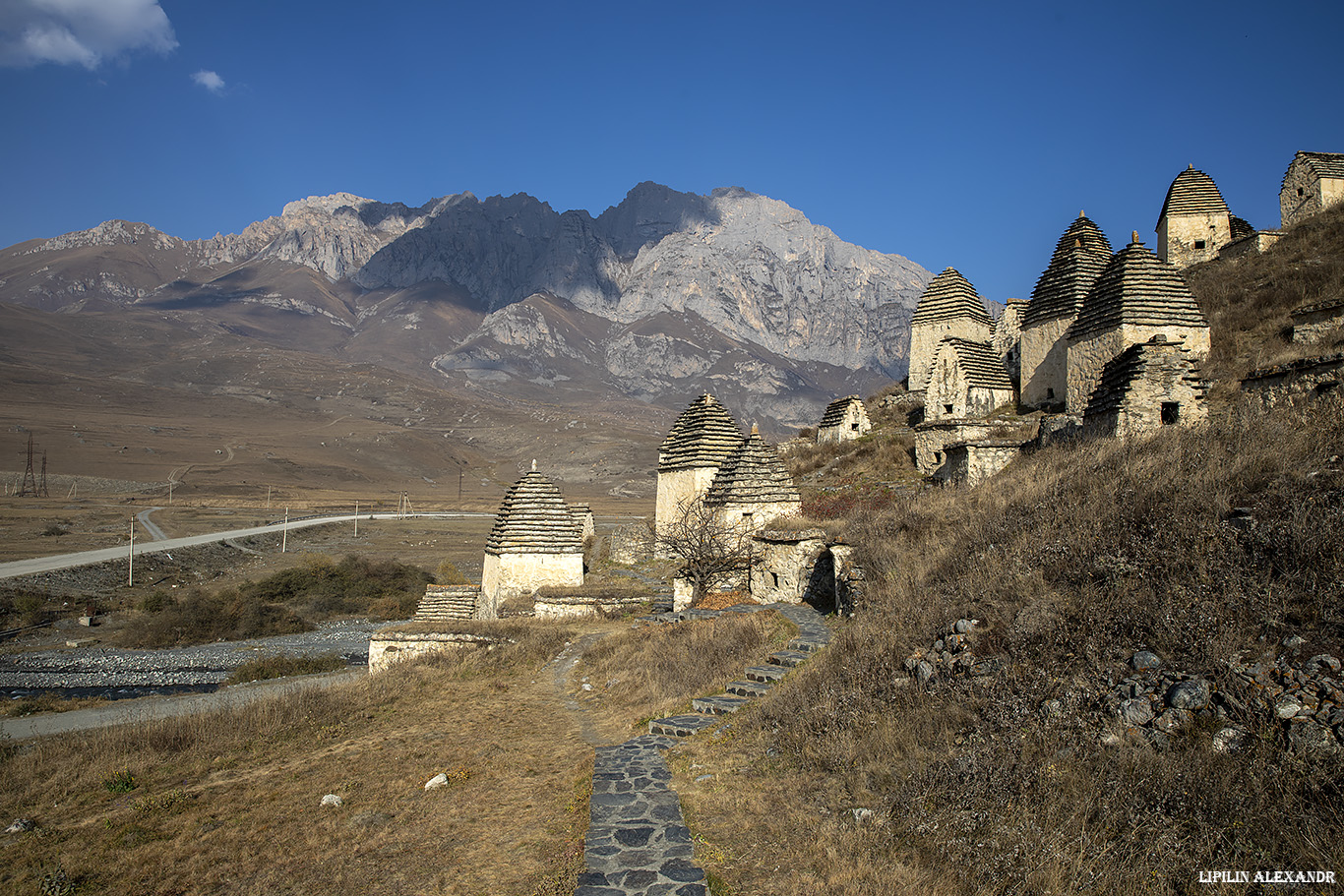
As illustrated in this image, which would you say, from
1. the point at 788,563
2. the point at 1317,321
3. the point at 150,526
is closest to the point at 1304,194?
the point at 1317,321

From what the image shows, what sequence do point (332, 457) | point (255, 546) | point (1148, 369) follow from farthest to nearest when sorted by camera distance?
point (332, 457), point (255, 546), point (1148, 369)

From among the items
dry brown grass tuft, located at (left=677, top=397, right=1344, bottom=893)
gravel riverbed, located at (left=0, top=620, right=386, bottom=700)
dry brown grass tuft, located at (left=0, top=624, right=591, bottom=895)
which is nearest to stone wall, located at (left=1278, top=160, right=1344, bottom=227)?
dry brown grass tuft, located at (left=677, top=397, right=1344, bottom=893)

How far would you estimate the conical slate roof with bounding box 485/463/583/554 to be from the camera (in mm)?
19344

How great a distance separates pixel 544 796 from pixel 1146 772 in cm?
496

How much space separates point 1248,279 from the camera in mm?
22578

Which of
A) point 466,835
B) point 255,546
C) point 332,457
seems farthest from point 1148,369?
point 332,457

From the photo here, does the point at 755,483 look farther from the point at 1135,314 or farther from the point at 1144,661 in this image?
the point at 1144,661

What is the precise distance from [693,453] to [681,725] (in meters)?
15.5

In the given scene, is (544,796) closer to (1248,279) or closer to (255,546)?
(1248,279)

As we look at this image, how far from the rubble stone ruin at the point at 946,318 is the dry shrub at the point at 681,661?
819 inches

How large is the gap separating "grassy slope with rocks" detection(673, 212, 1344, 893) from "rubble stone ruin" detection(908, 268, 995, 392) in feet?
72.0

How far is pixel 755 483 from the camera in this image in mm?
16547

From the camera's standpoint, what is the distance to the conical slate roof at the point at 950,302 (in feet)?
97.7

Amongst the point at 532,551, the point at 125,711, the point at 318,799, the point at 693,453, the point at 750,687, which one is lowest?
the point at 125,711
